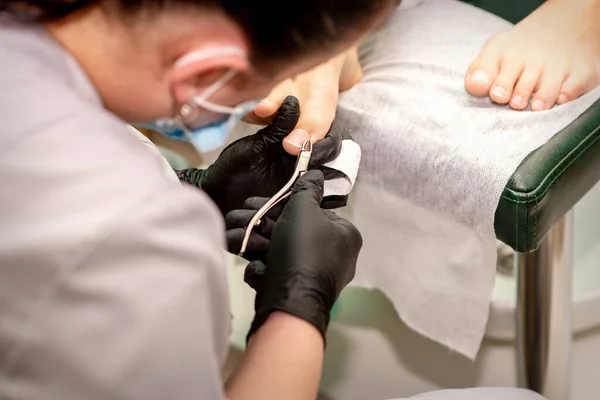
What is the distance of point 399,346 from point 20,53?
87 cm

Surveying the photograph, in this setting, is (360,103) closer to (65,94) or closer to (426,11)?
(426,11)

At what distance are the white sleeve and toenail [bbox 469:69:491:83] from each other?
0.47 metres

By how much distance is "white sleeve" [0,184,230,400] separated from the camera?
37cm

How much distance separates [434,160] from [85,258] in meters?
0.46

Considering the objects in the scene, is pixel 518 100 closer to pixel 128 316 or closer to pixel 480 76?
pixel 480 76

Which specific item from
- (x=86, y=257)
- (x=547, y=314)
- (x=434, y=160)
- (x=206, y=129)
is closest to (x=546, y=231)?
(x=434, y=160)

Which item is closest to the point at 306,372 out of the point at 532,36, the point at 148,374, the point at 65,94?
the point at 148,374

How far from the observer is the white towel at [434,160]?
716 millimetres

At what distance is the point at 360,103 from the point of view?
0.82 metres

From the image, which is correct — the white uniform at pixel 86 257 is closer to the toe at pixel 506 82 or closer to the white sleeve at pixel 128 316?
the white sleeve at pixel 128 316

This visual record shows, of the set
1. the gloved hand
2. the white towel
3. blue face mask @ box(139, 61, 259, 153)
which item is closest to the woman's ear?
blue face mask @ box(139, 61, 259, 153)

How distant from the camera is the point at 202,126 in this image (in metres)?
0.52

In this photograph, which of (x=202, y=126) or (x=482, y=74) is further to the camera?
(x=482, y=74)

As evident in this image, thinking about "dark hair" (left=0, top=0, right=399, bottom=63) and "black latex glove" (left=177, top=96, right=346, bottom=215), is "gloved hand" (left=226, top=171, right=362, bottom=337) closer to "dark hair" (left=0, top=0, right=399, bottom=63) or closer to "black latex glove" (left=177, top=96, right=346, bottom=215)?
"black latex glove" (left=177, top=96, right=346, bottom=215)
